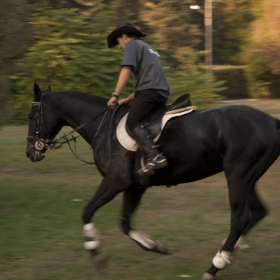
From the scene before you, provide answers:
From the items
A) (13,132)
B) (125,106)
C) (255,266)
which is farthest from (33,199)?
(13,132)

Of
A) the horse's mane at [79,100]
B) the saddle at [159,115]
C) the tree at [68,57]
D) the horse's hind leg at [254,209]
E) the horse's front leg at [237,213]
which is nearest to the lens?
the horse's front leg at [237,213]

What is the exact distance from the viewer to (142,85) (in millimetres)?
6926

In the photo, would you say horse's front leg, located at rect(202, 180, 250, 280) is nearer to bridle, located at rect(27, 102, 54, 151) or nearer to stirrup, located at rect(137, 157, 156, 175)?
stirrup, located at rect(137, 157, 156, 175)

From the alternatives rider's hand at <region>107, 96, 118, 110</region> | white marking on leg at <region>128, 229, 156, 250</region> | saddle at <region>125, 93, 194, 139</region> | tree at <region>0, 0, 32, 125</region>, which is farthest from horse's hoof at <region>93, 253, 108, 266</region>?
tree at <region>0, 0, 32, 125</region>

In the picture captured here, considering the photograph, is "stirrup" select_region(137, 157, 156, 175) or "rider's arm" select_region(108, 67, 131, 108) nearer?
"stirrup" select_region(137, 157, 156, 175)

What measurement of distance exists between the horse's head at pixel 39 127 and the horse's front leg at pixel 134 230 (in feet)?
3.85

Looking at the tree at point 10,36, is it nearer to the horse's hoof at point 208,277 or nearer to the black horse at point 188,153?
the black horse at point 188,153

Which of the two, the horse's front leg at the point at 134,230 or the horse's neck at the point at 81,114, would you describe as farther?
the horse's neck at the point at 81,114

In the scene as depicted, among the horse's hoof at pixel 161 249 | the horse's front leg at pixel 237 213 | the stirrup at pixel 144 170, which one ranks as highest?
the stirrup at pixel 144 170

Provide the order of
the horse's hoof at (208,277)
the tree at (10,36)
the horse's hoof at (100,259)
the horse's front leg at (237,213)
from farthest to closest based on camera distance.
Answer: the tree at (10,36), the horse's hoof at (100,259), the horse's front leg at (237,213), the horse's hoof at (208,277)

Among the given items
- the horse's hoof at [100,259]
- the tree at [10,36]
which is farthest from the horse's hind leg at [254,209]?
the tree at [10,36]

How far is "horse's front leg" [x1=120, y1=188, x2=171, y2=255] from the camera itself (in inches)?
274

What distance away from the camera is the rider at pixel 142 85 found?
263 inches

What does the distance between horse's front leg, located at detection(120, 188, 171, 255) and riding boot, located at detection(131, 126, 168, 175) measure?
65cm
